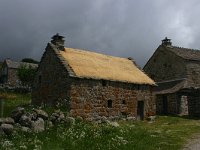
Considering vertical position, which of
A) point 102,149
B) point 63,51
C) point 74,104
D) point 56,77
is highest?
point 63,51

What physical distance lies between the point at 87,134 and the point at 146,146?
3.94 meters

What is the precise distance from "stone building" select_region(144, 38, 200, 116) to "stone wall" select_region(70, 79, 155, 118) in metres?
7.49

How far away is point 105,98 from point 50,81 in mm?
5763

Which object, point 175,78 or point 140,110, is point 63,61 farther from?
point 175,78

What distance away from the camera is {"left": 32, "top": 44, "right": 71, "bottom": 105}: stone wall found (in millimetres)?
33763

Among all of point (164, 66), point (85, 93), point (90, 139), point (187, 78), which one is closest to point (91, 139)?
point (90, 139)

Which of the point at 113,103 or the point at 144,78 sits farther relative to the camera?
the point at 144,78

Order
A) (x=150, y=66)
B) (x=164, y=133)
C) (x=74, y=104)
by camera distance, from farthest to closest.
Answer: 1. (x=150, y=66)
2. (x=74, y=104)
3. (x=164, y=133)

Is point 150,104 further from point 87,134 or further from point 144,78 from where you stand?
point 87,134

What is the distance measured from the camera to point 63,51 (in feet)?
123

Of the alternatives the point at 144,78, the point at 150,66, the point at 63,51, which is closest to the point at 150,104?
the point at 144,78

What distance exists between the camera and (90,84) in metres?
33.9

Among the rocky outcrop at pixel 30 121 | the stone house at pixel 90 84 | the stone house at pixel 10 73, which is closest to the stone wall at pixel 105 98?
the stone house at pixel 90 84

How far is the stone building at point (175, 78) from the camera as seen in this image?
1795 inches
